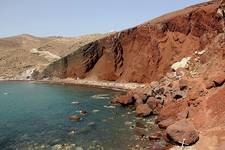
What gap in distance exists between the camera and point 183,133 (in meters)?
37.7

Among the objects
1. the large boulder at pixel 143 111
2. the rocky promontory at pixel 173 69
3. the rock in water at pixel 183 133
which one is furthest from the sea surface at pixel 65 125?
the rocky promontory at pixel 173 69

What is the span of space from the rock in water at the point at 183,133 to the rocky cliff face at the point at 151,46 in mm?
31574

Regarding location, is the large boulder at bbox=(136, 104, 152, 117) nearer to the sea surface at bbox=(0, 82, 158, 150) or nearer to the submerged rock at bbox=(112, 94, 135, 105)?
the sea surface at bbox=(0, 82, 158, 150)

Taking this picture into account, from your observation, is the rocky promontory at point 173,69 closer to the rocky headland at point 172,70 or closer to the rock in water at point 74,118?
the rocky headland at point 172,70

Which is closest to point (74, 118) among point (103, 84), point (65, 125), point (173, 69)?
point (65, 125)

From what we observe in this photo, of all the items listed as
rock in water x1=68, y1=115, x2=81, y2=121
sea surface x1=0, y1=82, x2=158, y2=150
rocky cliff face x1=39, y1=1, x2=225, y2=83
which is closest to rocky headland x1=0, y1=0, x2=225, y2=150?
rocky cliff face x1=39, y1=1, x2=225, y2=83

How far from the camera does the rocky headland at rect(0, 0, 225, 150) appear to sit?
40344mm

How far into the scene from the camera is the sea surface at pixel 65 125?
40.2 meters

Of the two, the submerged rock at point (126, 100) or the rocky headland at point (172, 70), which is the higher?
the rocky headland at point (172, 70)

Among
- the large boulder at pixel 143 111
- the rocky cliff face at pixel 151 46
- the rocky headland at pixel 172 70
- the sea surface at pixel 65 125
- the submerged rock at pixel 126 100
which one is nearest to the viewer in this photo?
the sea surface at pixel 65 125

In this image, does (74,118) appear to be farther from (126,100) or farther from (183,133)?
(183,133)

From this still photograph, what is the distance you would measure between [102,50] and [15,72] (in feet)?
197

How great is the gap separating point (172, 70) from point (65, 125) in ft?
119

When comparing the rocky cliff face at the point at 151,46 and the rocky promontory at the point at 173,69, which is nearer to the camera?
the rocky promontory at the point at 173,69
